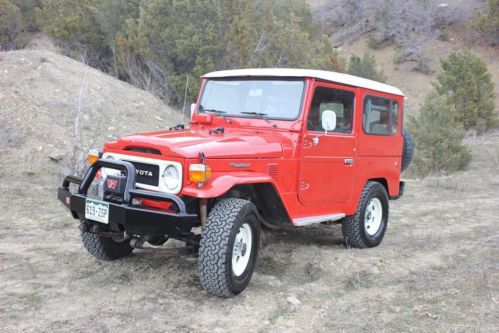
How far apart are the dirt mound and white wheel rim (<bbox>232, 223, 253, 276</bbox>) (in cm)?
634

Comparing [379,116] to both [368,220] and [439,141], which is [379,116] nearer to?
[368,220]

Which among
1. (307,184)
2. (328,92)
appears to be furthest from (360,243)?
(328,92)

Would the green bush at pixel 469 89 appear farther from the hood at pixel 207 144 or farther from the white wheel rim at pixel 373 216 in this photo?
the hood at pixel 207 144

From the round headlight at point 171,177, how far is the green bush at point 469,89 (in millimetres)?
17745

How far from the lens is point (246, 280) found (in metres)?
4.54

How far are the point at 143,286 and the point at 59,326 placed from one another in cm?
96

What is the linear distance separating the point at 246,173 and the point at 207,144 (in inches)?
17.4

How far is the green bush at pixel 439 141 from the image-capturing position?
14.9m

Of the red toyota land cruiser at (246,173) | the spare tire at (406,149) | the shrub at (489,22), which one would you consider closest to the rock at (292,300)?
the red toyota land cruiser at (246,173)

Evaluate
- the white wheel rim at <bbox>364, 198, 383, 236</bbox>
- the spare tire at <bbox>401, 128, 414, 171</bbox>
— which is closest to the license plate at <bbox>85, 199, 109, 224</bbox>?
the white wheel rim at <bbox>364, 198, 383, 236</bbox>

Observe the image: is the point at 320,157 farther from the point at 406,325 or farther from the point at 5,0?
the point at 5,0

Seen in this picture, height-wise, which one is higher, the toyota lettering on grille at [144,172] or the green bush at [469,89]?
the green bush at [469,89]

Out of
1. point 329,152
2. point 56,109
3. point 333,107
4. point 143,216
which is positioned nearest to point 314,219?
point 329,152

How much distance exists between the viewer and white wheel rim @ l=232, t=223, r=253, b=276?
4.51 m
